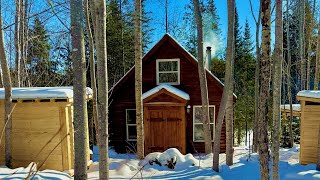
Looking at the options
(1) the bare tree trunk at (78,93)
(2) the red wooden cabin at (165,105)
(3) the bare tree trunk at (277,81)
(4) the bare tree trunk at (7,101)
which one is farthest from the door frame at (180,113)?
(1) the bare tree trunk at (78,93)

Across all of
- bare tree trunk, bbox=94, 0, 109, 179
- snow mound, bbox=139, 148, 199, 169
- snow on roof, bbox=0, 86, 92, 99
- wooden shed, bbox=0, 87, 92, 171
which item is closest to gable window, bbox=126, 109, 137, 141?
snow mound, bbox=139, 148, 199, 169

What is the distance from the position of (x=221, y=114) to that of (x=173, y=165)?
203 centimetres

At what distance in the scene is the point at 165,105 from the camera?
1023cm

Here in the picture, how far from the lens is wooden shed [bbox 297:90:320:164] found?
7.65m

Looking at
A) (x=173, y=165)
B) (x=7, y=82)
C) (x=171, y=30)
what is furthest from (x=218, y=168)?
(x=171, y=30)

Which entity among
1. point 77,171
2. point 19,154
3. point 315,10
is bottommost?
point 19,154

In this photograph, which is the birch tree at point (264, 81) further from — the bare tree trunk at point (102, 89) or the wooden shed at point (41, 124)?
the wooden shed at point (41, 124)

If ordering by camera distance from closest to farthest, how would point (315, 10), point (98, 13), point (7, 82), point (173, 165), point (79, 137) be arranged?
point (79, 137) → point (98, 13) → point (7, 82) → point (173, 165) → point (315, 10)

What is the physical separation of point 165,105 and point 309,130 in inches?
195

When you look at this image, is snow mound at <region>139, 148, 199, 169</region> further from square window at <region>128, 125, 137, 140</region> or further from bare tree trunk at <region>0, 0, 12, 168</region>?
square window at <region>128, 125, 137, 140</region>

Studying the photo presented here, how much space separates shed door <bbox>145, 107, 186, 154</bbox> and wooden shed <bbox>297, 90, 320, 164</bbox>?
4.20 m

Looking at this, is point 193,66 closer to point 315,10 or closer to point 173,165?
point 173,165

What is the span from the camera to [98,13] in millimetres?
4035

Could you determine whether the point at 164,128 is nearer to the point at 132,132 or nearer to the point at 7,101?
the point at 132,132
